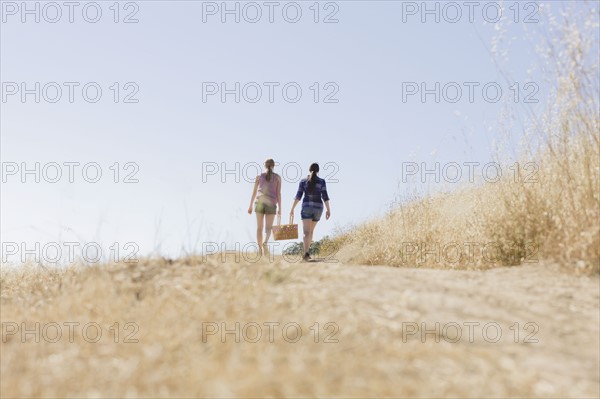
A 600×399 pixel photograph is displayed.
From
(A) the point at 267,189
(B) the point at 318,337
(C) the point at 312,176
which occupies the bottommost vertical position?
(B) the point at 318,337

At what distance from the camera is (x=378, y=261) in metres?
9.92

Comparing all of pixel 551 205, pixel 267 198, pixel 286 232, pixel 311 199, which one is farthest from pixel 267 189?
pixel 551 205

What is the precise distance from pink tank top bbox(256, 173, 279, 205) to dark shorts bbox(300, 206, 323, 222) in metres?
0.67

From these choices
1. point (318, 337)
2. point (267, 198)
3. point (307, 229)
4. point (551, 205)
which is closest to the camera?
point (318, 337)

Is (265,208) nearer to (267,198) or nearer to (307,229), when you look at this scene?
(267,198)

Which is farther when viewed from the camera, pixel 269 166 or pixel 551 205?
pixel 269 166

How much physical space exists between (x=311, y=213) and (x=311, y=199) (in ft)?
0.73

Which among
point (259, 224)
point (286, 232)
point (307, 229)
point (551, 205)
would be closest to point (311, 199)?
point (307, 229)

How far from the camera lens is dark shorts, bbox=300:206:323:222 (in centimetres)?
1020

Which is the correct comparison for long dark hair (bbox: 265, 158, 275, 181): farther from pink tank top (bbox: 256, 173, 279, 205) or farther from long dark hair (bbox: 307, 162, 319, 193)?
long dark hair (bbox: 307, 162, 319, 193)

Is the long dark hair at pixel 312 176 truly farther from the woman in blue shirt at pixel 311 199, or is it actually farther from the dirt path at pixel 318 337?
the dirt path at pixel 318 337

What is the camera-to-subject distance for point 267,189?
9.70 meters

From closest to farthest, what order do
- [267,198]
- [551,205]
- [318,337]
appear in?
[318,337] < [551,205] < [267,198]

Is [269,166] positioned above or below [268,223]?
above
